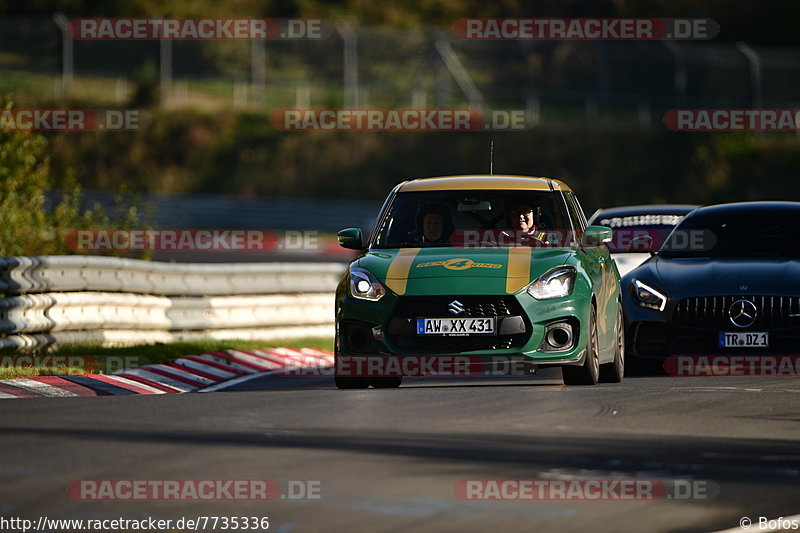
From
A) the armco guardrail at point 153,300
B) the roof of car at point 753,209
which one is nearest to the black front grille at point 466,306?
the roof of car at point 753,209

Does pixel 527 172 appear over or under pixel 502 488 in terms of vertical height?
over

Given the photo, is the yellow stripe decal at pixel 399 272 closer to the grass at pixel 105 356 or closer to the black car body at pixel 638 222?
the grass at pixel 105 356

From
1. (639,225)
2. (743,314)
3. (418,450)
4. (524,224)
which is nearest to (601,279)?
(524,224)

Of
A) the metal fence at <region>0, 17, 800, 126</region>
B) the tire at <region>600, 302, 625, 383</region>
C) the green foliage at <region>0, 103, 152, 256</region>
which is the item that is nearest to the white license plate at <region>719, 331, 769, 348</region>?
the tire at <region>600, 302, 625, 383</region>

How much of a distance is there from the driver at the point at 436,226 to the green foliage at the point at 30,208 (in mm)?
7440

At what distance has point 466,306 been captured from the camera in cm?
1161

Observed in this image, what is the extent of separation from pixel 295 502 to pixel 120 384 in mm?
6238

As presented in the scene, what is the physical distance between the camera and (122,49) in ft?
155

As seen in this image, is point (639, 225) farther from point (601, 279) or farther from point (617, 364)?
point (601, 279)

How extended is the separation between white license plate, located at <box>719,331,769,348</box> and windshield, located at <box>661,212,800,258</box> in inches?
45.2

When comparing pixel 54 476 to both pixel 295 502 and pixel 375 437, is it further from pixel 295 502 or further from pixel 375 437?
pixel 375 437

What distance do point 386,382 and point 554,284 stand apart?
61.3 inches

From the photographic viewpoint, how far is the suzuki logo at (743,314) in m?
13.2

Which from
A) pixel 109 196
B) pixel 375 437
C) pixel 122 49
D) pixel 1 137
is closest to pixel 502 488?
pixel 375 437
